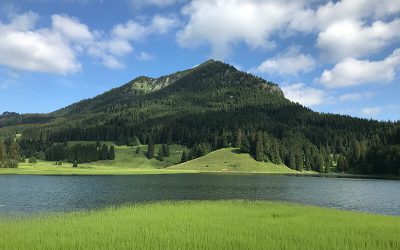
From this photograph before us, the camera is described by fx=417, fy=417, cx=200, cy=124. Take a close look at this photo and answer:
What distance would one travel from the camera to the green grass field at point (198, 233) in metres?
26.0

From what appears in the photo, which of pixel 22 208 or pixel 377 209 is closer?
pixel 22 208

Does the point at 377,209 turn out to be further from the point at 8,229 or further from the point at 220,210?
the point at 8,229

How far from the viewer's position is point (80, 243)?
1021 inches

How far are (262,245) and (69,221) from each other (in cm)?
1955

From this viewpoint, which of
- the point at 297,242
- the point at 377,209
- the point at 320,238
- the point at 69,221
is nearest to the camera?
the point at 297,242

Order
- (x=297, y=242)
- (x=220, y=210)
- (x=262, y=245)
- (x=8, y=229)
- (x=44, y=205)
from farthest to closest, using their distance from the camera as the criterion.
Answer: (x=44, y=205)
(x=220, y=210)
(x=8, y=229)
(x=297, y=242)
(x=262, y=245)

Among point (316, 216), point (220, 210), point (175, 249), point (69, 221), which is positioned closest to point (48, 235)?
point (69, 221)

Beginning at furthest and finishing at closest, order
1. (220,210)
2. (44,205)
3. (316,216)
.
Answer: (44,205), (220,210), (316,216)

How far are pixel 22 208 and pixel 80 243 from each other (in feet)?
108

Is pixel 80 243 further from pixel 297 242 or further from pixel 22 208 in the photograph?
pixel 22 208

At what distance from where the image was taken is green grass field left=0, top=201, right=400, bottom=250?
26.0m

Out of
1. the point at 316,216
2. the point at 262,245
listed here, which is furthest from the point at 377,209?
the point at 262,245

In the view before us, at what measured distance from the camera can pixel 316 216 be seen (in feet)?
142

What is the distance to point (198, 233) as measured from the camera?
1189 inches
